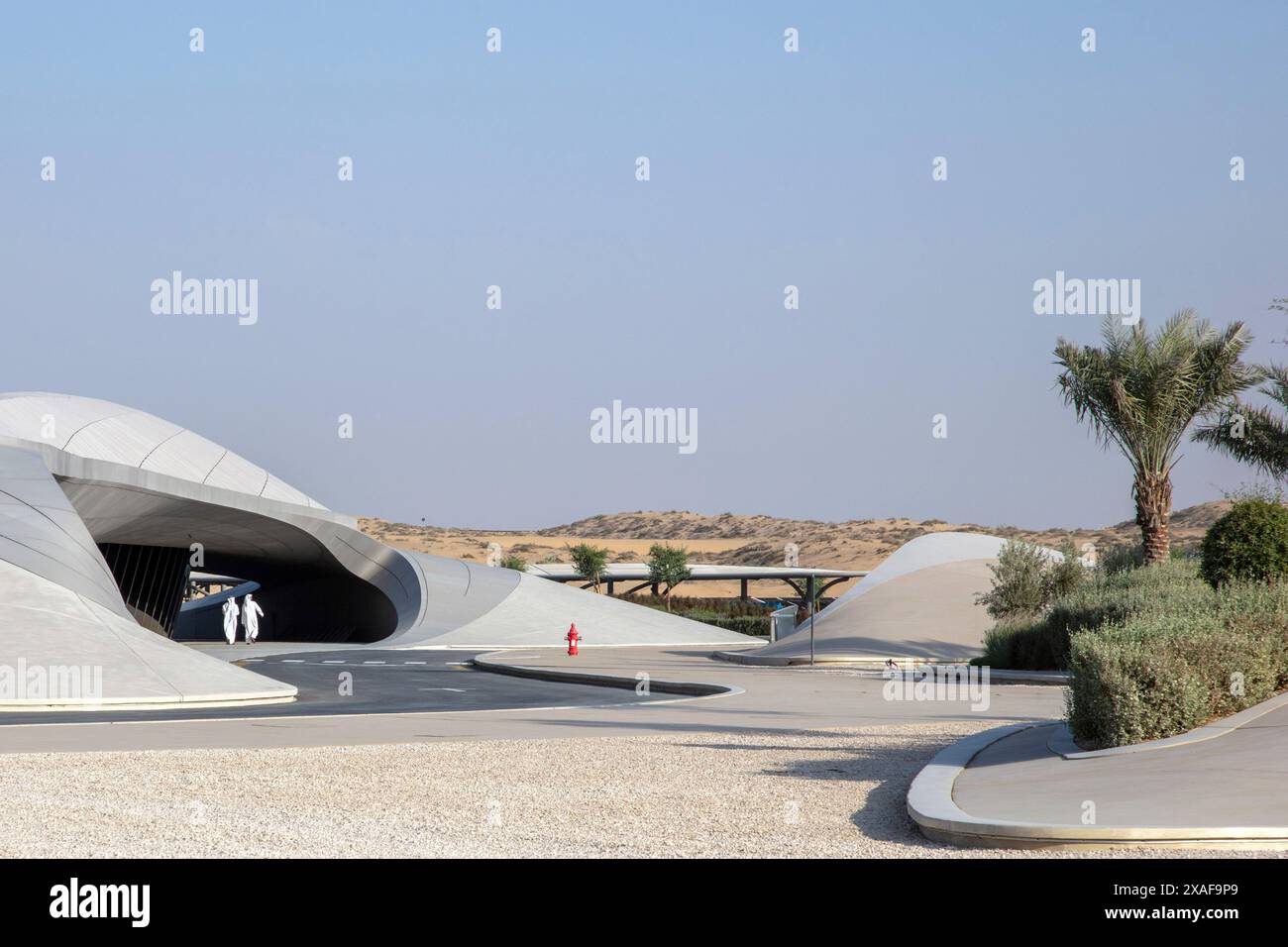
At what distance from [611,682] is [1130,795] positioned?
53.3ft

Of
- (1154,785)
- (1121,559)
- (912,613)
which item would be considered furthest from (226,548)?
(1154,785)

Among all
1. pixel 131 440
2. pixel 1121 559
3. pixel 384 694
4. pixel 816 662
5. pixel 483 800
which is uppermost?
pixel 131 440

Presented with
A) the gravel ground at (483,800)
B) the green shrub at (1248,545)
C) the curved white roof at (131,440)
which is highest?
the curved white roof at (131,440)

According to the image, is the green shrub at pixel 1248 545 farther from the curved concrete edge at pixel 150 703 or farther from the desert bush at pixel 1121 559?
the curved concrete edge at pixel 150 703

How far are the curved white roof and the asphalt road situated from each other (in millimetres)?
10727

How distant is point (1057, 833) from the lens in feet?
23.4

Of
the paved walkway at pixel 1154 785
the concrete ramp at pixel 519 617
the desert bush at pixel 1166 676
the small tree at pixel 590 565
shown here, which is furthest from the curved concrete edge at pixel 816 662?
the small tree at pixel 590 565

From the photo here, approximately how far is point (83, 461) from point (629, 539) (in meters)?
122

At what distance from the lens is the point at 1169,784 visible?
26.8ft

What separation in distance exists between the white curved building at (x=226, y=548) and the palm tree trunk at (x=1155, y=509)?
62.0 ft

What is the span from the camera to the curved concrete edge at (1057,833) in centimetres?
681

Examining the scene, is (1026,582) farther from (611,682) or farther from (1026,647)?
(611,682)

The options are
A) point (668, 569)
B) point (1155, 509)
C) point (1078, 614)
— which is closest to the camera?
point (1078, 614)
